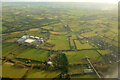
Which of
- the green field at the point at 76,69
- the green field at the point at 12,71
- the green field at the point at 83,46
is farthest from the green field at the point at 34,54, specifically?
the green field at the point at 83,46

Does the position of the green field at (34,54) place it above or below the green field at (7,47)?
below

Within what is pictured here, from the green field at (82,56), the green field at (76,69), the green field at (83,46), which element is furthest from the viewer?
the green field at (83,46)

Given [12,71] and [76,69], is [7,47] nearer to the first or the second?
[12,71]

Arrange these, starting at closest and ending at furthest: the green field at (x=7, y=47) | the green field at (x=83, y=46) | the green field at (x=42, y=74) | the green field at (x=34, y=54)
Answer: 1. the green field at (x=42, y=74)
2. the green field at (x=34, y=54)
3. the green field at (x=7, y=47)
4. the green field at (x=83, y=46)

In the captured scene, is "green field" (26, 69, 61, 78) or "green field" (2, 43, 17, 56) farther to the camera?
"green field" (2, 43, 17, 56)

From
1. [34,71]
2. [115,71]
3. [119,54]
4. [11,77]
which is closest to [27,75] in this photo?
[34,71]

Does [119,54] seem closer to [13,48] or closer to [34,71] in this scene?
[34,71]

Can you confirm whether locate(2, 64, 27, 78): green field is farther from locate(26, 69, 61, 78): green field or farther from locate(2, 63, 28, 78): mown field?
locate(26, 69, 61, 78): green field

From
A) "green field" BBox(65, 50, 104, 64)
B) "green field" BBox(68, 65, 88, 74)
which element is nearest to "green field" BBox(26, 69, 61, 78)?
"green field" BBox(68, 65, 88, 74)

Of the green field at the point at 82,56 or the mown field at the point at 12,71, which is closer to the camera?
the mown field at the point at 12,71

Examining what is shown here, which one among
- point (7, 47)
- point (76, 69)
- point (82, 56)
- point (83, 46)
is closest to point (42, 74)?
point (76, 69)

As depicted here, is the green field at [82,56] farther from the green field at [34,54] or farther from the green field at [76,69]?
the green field at [34,54]
